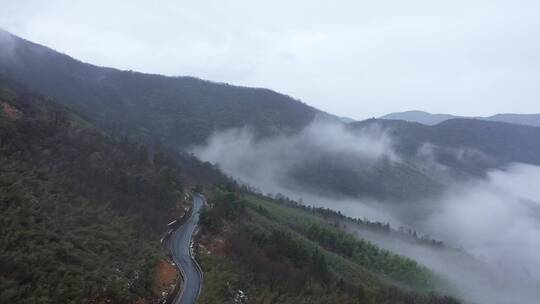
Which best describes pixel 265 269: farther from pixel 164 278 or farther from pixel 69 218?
pixel 69 218

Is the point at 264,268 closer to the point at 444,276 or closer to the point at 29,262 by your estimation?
the point at 29,262

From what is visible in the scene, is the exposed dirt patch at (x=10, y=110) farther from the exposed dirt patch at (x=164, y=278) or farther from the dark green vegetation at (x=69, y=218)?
the exposed dirt patch at (x=164, y=278)

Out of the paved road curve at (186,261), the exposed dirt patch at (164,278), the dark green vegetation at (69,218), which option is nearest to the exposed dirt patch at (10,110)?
the dark green vegetation at (69,218)

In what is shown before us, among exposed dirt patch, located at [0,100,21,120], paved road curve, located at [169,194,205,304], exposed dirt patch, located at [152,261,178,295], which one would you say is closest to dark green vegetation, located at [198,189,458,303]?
paved road curve, located at [169,194,205,304]

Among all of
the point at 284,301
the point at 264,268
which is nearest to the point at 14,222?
the point at 284,301

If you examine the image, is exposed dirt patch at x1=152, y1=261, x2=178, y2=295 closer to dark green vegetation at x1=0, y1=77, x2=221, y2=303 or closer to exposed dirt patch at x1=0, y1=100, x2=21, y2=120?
A: dark green vegetation at x1=0, y1=77, x2=221, y2=303

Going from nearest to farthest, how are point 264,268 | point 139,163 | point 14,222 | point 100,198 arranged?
point 14,222, point 100,198, point 264,268, point 139,163

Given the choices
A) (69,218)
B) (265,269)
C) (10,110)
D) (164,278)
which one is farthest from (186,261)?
(10,110)

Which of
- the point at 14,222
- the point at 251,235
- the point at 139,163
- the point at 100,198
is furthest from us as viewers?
Result: the point at 139,163
